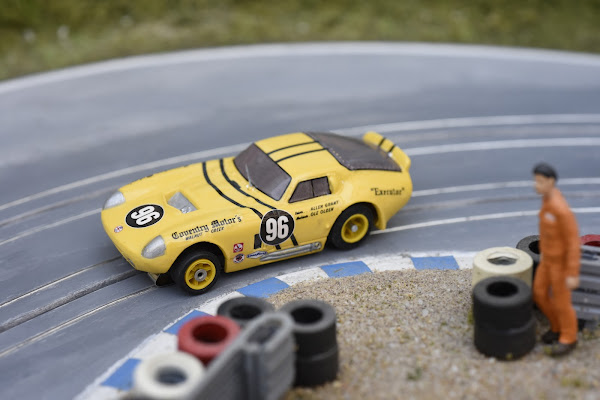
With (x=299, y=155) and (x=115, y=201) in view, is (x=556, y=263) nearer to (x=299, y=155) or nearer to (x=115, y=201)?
(x=299, y=155)

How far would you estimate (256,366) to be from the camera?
6.23 m

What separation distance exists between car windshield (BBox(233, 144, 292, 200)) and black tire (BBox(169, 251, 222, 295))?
1207mm

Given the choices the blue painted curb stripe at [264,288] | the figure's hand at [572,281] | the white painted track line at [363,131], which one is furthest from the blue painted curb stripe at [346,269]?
the white painted track line at [363,131]

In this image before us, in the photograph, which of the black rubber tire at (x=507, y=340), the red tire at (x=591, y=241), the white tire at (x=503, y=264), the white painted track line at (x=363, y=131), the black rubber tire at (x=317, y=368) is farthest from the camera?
the white painted track line at (x=363, y=131)

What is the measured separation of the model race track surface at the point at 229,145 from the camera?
9.07m

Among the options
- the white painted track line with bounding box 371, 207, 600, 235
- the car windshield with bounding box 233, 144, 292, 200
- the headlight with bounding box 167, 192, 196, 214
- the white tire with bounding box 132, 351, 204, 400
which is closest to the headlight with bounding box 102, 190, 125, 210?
the headlight with bounding box 167, 192, 196, 214

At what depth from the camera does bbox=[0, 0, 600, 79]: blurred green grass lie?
17.2 metres

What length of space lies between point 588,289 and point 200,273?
4632 millimetres

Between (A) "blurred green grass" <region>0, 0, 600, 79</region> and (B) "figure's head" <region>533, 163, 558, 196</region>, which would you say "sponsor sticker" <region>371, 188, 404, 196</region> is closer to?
(B) "figure's head" <region>533, 163, 558, 196</region>

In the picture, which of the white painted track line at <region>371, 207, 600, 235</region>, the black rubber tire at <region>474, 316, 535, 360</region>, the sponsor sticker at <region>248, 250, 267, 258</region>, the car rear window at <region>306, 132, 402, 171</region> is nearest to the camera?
the black rubber tire at <region>474, 316, 535, 360</region>

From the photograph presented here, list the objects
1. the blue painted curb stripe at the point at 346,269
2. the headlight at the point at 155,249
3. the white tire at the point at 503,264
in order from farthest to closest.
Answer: the blue painted curb stripe at the point at 346,269 → the headlight at the point at 155,249 → the white tire at the point at 503,264

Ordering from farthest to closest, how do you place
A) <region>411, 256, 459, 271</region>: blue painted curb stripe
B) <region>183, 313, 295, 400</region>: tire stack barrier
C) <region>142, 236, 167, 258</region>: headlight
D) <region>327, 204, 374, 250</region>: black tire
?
1. <region>327, 204, 374, 250</region>: black tire
2. <region>411, 256, 459, 271</region>: blue painted curb stripe
3. <region>142, 236, 167, 258</region>: headlight
4. <region>183, 313, 295, 400</region>: tire stack barrier

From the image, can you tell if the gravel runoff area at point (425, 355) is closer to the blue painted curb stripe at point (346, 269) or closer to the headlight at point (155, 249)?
the blue painted curb stripe at point (346, 269)

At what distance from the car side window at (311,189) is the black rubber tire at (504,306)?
9.99ft
